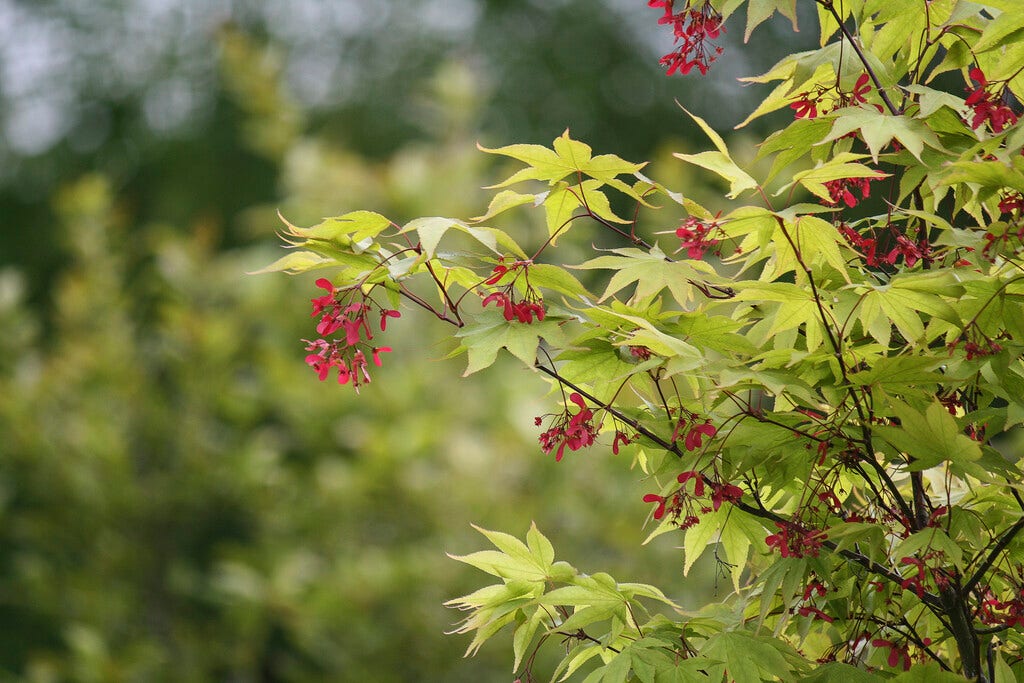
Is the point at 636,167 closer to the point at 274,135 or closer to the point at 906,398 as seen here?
the point at 906,398

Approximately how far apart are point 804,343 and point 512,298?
416mm

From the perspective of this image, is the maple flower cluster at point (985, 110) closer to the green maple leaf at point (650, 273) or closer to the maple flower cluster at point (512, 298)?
the green maple leaf at point (650, 273)

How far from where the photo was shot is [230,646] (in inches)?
214

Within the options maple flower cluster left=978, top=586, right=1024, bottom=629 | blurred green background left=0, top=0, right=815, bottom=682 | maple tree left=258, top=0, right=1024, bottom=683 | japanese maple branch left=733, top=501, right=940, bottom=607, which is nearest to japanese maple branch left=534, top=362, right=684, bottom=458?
maple tree left=258, top=0, right=1024, bottom=683

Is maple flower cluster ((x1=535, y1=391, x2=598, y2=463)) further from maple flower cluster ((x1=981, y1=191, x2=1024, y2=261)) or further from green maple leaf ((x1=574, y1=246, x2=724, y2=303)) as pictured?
maple flower cluster ((x1=981, y1=191, x2=1024, y2=261))

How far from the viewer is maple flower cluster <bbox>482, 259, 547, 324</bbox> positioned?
1.25 metres

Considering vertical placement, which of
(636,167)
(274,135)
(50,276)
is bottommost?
(636,167)

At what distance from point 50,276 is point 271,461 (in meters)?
4.85

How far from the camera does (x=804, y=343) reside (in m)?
1.33

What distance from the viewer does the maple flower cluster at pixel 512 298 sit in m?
1.25

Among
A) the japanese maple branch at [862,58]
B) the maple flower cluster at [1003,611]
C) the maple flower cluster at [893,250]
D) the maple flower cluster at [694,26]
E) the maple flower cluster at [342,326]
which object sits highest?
the maple flower cluster at [694,26]

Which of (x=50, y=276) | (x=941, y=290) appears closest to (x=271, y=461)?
(x=941, y=290)

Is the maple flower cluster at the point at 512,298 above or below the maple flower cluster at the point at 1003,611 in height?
above

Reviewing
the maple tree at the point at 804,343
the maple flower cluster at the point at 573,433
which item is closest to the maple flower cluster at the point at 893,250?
the maple tree at the point at 804,343
